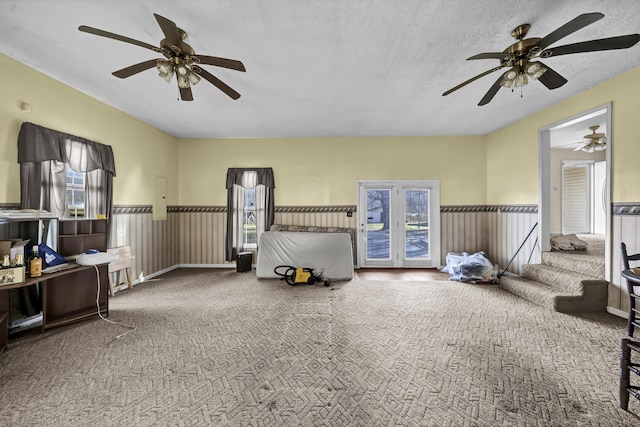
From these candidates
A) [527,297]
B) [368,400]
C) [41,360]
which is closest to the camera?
[368,400]

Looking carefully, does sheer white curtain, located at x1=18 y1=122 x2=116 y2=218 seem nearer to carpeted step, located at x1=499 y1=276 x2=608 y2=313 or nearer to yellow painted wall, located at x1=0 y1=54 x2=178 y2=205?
yellow painted wall, located at x1=0 y1=54 x2=178 y2=205

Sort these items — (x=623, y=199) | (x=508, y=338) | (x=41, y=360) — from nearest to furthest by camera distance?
1. (x=41, y=360)
2. (x=508, y=338)
3. (x=623, y=199)

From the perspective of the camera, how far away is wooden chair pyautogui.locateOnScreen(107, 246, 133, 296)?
394 cm

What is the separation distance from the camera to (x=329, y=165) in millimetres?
5734

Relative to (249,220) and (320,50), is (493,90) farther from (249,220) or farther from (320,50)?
(249,220)

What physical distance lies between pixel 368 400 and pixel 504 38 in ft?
11.1

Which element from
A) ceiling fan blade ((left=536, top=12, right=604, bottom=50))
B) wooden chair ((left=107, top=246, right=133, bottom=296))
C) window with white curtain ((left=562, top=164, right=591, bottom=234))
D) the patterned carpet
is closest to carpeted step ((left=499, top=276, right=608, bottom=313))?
the patterned carpet

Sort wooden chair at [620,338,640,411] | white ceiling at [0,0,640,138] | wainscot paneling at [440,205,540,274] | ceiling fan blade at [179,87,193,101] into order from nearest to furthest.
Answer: wooden chair at [620,338,640,411], white ceiling at [0,0,640,138], ceiling fan blade at [179,87,193,101], wainscot paneling at [440,205,540,274]

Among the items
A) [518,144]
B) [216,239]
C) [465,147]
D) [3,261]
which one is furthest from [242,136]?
[518,144]

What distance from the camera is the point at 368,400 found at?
1770mm

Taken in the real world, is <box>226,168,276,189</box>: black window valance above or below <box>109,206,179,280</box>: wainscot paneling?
above

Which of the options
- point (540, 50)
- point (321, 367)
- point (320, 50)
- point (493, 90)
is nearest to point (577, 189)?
point (493, 90)

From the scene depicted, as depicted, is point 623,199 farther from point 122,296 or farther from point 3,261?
point 122,296

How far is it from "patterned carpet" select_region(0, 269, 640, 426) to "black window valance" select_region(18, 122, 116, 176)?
203 centimetres
